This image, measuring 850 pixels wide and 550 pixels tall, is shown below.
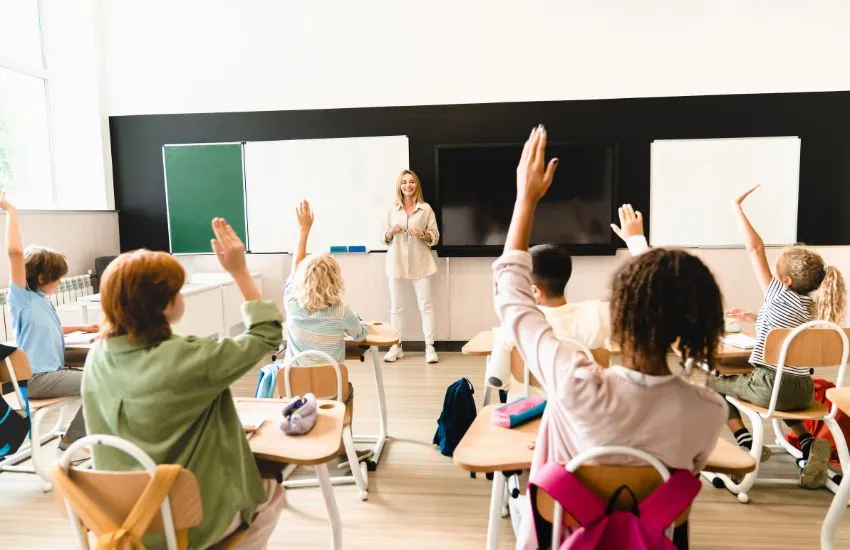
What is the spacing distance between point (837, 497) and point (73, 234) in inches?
229

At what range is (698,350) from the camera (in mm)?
1244

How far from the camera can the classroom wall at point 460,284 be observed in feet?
18.5

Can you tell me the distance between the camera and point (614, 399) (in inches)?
49.3

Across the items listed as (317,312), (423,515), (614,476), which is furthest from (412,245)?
(614,476)

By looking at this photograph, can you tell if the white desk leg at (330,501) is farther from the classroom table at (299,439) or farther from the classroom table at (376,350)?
the classroom table at (376,350)

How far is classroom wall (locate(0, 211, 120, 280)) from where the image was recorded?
4793 mm

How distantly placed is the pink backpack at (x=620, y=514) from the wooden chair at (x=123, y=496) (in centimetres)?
82

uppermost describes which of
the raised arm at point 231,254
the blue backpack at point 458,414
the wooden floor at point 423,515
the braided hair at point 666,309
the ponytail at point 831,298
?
the raised arm at point 231,254

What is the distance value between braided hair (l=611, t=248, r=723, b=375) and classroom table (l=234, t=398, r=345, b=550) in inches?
35.7

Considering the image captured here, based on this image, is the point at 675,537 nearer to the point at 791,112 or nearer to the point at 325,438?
the point at 325,438

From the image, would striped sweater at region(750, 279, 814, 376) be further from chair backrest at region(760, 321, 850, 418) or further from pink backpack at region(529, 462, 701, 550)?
pink backpack at region(529, 462, 701, 550)

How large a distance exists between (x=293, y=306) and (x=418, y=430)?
4.12ft

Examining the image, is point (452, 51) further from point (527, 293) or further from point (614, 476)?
point (614, 476)

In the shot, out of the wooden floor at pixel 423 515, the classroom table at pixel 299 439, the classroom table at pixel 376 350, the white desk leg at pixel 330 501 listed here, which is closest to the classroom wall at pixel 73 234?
the wooden floor at pixel 423 515
